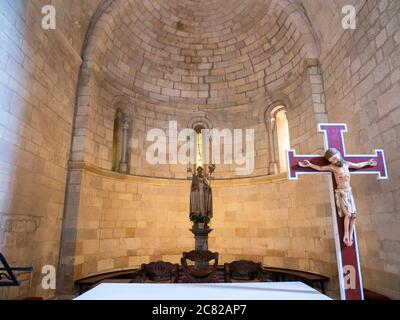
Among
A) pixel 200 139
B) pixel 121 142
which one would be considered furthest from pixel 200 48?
pixel 121 142

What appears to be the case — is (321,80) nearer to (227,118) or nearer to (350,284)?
(227,118)

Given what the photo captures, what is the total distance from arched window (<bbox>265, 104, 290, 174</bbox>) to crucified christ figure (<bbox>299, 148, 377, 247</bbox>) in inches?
182

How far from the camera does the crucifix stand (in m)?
2.63

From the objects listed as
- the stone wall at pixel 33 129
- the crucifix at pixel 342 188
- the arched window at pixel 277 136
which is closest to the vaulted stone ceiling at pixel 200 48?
the arched window at pixel 277 136

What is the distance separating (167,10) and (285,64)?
3.74m

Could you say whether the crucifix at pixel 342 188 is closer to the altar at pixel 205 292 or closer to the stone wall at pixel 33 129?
the altar at pixel 205 292

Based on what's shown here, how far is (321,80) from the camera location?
21.9 feet

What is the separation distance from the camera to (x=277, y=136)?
798 centimetres

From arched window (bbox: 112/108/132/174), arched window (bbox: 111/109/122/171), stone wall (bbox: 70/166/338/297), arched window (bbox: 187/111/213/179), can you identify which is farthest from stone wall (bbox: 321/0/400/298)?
arched window (bbox: 111/109/122/171)

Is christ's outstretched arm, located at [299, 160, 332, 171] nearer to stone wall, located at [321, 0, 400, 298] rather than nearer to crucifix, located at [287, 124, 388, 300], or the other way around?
crucifix, located at [287, 124, 388, 300]

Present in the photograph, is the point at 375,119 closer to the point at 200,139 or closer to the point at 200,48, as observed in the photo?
the point at 200,139

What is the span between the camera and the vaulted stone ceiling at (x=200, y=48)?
7215mm

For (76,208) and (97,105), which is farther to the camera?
(97,105)

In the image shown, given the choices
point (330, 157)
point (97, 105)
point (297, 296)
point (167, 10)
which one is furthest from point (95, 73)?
point (297, 296)
